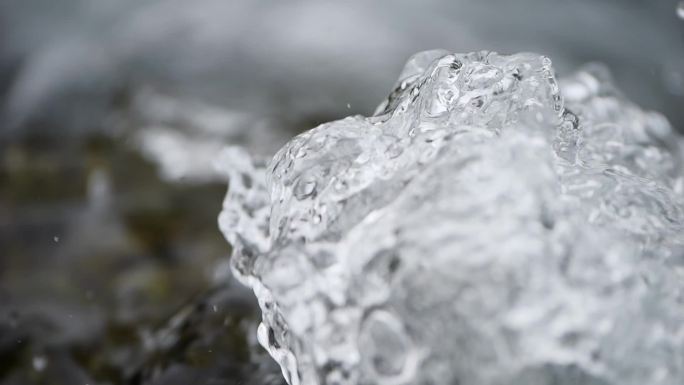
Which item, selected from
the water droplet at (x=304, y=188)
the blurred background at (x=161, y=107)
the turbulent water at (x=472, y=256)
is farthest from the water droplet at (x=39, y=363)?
the water droplet at (x=304, y=188)

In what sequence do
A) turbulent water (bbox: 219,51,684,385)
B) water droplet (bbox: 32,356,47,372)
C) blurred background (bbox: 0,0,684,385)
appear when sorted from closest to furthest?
1. turbulent water (bbox: 219,51,684,385)
2. water droplet (bbox: 32,356,47,372)
3. blurred background (bbox: 0,0,684,385)

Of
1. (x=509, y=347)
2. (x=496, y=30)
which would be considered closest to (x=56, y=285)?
(x=509, y=347)

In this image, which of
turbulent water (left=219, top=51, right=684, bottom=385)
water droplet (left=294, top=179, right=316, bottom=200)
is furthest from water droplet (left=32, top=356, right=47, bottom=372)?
water droplet (left=294, top=179, right=316, bottom=200)

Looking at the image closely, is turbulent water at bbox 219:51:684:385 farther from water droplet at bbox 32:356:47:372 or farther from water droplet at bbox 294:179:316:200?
water droplet at bbox 32:356:47:372

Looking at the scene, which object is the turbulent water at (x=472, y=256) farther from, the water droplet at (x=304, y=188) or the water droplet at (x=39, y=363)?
the water droplet at (x=39, y=363)

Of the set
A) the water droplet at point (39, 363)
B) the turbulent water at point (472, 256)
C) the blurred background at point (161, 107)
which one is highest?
the turbulent water at point (472, 256)

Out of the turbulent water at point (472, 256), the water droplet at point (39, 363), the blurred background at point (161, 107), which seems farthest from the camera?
the blurred background at point (161, 107)

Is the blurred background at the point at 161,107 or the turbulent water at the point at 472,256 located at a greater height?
the turbulent water at the point at 472,256
